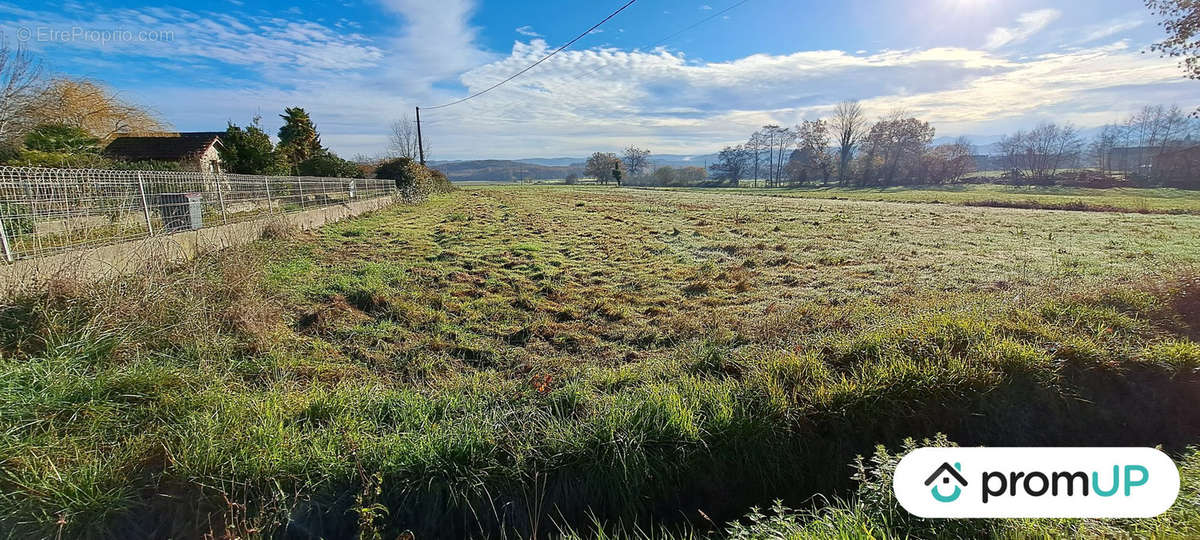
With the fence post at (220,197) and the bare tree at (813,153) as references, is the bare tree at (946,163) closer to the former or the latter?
the bare tree at (813,153)

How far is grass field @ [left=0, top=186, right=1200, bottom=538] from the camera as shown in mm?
1923

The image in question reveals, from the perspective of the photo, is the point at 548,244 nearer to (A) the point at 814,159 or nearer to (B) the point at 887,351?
(B) the point at 887,351

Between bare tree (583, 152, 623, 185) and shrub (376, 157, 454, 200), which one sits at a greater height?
bare tree (583, 152, 623, 185)

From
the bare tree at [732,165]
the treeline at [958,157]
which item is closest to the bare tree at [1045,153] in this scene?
the treeline at [958,157]

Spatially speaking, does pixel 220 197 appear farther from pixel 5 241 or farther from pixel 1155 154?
pixel 1155 154

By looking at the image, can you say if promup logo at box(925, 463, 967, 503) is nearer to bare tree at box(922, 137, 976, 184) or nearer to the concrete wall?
the concrete wall

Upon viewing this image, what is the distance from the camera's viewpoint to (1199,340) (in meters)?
3.15

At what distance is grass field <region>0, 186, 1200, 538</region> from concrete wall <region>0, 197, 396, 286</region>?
23.2 inches

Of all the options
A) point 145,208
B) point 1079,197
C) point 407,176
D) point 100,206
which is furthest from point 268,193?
point 1079,197

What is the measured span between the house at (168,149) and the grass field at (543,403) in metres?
23.1

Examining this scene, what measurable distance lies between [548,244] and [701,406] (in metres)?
8.00

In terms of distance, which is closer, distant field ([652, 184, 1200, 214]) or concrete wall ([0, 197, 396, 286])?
concrete wall ([0, 197, 396, 286])

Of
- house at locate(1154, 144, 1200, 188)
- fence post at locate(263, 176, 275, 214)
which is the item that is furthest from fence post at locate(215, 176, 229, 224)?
house at locate(1154, 144, 1200, 188)

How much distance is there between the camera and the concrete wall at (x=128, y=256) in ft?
13.8
